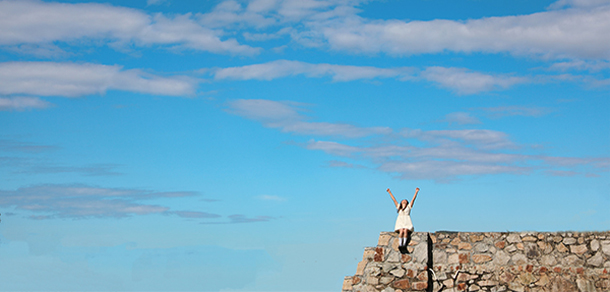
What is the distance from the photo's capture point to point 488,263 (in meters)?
16.5

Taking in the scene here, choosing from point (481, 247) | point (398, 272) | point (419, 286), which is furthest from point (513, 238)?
point (398, 272)

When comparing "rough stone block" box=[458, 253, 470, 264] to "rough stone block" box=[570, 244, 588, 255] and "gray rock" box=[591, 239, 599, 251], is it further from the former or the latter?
"gray rock" box=[591, 239, 599, 251]

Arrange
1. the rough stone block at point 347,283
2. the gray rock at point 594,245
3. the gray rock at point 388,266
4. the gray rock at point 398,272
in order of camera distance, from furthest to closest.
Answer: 1. the rough stone block at point 347,283
2. the gray rock at point 388,266
3. the gray rock at point 398,272
4. the gray rock at point 594,245

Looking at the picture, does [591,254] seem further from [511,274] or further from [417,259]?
[417,259]

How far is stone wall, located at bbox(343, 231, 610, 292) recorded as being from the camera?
15.8 m

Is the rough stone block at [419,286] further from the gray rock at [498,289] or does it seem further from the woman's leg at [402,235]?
the gray rock at [498,289]

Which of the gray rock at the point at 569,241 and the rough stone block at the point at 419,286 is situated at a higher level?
the gray rock at the point at 569,241

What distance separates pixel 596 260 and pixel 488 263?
2480 mm

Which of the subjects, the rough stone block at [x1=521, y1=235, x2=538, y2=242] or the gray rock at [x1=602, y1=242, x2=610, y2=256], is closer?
the gray rock at [x1=602, y1=242, x2=610, y2=256]

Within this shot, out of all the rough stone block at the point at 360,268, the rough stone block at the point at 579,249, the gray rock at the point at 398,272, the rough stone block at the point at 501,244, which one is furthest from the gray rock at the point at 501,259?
the rough stone block at the point at 360,268

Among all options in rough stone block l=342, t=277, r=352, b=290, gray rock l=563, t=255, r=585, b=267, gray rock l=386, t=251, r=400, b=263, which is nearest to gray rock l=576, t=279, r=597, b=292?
gray rock l=563, t=255, r=585, b=267

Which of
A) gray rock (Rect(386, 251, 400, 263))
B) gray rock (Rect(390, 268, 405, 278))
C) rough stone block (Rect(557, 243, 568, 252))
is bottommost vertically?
gray rock (Rect(390, 268, 405, 278))

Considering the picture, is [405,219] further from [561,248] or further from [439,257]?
[561,248]

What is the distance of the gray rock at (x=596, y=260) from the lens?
15719mm
